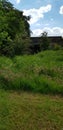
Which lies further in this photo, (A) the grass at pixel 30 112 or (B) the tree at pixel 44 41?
(B) the tree at pixel 44 41

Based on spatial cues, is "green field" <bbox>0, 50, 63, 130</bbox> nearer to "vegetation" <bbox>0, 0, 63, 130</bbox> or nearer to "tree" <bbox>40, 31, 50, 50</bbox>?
"vegetation" <bbox>0, 0, 63, 130</bbox>

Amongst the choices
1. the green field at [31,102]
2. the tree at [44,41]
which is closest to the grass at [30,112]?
the green field at [31,102]

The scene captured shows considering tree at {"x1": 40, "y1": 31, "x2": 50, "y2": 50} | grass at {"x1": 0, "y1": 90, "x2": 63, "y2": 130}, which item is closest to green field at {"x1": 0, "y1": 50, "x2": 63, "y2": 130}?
grass at {"x1": 0, "y1": 90, "x2": 63, "y2": 130}

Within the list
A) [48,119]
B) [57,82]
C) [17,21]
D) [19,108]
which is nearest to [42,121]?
[48,119]

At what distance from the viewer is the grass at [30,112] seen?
19.1 ft

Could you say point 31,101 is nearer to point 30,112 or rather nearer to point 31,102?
point 31,102

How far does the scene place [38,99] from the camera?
7.54 metres

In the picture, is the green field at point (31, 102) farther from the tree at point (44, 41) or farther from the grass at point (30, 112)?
the tree at point (44, 41)

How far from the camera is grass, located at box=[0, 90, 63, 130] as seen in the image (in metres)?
5.83

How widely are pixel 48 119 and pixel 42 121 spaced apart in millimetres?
159

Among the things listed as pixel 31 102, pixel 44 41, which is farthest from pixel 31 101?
pixel 44 41

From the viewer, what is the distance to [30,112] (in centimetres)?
649

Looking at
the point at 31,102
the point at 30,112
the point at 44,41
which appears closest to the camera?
the point at 30,112

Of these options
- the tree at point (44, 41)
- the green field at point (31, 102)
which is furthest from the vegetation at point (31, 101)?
the tree at point (44, 41)
